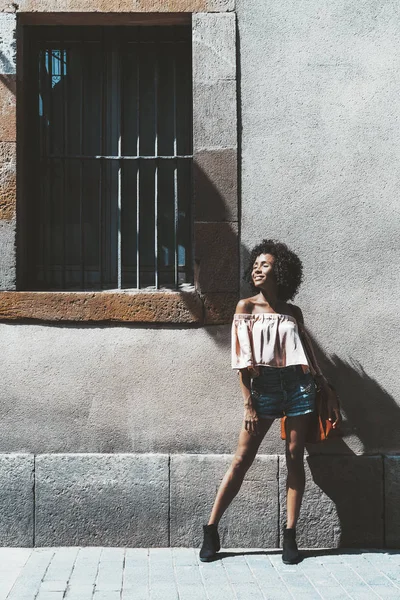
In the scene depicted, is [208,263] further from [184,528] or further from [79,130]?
[184,528]

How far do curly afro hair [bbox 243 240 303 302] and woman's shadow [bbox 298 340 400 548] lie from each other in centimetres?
100

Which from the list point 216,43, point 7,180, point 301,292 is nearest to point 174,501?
point 301,292

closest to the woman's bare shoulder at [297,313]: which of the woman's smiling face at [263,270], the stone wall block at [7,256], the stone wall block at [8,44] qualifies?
the woman's smiling face at [263,270]

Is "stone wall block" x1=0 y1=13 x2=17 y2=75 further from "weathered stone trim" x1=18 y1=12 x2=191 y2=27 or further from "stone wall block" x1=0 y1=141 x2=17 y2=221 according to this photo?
"stone wall block" x1=0 y1=141 x2=17 y2=221

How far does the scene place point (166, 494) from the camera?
5211 mm

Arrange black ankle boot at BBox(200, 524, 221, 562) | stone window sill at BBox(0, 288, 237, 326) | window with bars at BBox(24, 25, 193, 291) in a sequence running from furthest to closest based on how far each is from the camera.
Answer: window with bars at BBox(24, 25, 193, 291) < stone window sill at BBox(0, 288, 237, 326) < black ankle boot at BBox(200, 524, 221, 562)

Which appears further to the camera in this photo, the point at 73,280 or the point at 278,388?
the point at 73,280

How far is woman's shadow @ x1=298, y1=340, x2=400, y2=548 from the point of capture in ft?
17.2

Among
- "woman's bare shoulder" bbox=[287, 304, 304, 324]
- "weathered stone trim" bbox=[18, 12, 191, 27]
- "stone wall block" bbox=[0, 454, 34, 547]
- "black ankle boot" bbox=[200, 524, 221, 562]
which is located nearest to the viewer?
"black ankle boot" bbox=[200, 524, 221, 562]

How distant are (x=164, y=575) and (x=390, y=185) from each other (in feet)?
9.32

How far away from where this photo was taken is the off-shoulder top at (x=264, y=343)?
15.6ft

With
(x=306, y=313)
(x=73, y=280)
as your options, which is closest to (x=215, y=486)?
(x=306, y=313)

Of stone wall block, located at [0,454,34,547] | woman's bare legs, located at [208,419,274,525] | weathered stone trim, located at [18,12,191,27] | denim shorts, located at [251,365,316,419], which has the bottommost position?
stone wall block, located at [0,454,34,547]

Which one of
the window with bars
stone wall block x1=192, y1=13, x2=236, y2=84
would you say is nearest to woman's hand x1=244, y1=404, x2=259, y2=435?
the window with bars
